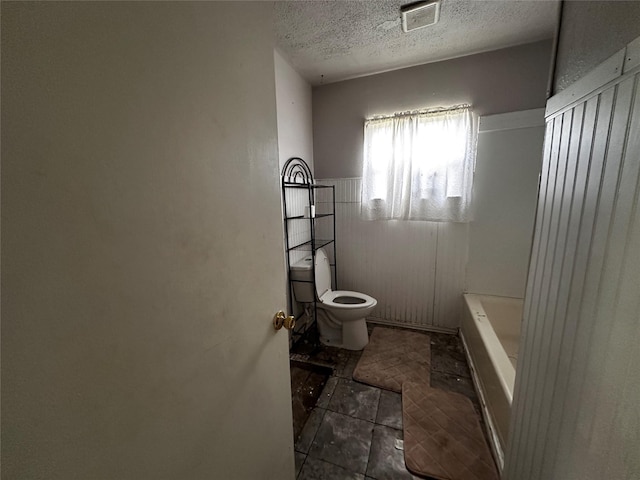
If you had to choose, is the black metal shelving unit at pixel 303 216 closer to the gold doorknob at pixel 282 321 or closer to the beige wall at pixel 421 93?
the beige wall at pixel 421 93

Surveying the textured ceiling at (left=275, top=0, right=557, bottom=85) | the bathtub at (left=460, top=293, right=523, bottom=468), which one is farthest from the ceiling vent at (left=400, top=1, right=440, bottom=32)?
the bathtub at (left=460, top=293, right=523, bottom=468)

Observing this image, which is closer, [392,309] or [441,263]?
[441,263]

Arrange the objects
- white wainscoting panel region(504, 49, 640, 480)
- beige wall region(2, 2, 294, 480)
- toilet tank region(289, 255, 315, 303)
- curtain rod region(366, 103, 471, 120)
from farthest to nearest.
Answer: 1. toilet tank region(289, 255, 315, 303)
2. curtain rod region(366, 103, 471, 120)
3. white wainscoting panel region(504, 49, 640, 480)
4. beige wall region(2, 2, 294, 480)

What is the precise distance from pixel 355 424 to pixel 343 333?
31.0 inches

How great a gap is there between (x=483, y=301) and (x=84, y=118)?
8.73ft

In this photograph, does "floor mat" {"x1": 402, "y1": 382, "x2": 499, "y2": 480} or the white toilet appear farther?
the white toilet

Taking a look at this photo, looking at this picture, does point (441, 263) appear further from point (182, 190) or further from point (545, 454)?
point (182, 190)

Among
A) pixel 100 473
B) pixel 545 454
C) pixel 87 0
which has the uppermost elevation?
pixel 87 0

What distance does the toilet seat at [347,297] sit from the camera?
7.00ft

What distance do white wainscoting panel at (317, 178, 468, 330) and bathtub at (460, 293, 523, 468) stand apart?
0.24m

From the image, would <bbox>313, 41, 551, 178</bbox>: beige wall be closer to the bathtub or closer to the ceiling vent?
the ceiling vent

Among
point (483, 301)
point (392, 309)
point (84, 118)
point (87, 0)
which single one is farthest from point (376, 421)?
point (87, 0)

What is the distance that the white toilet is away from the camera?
85.0 inches

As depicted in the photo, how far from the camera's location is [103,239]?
1.22ft
